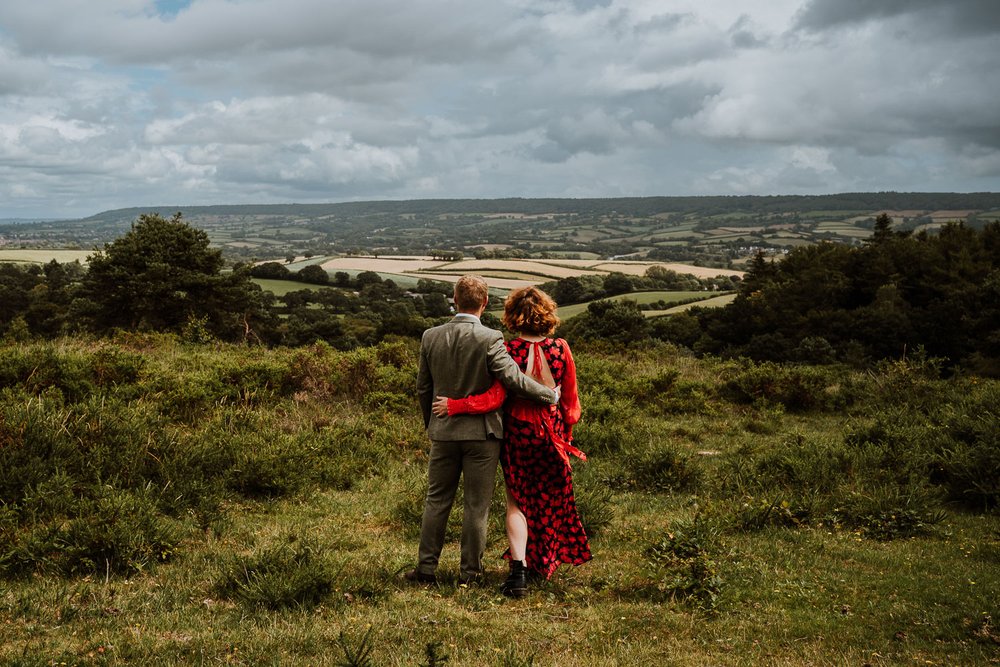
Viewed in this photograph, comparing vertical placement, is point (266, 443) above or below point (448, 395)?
below

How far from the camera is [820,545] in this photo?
6.35m

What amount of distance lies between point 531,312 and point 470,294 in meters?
0.49

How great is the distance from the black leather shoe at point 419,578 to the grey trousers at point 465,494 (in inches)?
1.2

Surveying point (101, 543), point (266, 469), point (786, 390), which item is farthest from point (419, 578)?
point (786, 390)

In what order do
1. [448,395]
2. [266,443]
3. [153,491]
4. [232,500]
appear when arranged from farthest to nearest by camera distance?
[266,443] < [232,500] < [153,491] < [448,395]

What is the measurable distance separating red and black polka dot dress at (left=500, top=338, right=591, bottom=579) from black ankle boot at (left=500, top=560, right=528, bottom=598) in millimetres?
243

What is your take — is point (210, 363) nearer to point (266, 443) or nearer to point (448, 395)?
point (266, 443)

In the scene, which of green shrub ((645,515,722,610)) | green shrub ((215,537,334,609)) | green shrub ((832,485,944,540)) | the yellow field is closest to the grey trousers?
green shrub ((215,537,334,609))

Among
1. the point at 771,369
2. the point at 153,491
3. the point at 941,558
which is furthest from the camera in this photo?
the point at 771,369

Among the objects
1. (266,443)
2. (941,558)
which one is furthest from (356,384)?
(941,558)

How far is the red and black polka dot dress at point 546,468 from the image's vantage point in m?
5.30

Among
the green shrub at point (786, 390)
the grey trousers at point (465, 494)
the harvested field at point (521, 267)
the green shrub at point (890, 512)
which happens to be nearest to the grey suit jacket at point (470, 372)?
the grey trousers at point (465, 494)

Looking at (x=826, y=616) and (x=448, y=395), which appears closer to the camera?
(x=826, y=616)

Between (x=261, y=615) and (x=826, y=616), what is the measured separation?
3.69 meters
